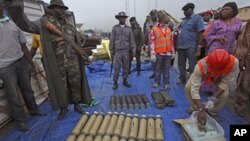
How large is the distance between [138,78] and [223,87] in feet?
11.7

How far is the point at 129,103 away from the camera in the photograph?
14.4 feet

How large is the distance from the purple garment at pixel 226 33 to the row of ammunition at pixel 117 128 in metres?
1.78

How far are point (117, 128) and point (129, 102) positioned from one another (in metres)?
1.28

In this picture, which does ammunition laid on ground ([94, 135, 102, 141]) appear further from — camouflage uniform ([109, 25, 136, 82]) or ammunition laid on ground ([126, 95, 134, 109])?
camouflage uniform ([109, 25, 136, 82])

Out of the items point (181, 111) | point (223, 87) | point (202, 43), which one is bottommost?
point (181, 111)

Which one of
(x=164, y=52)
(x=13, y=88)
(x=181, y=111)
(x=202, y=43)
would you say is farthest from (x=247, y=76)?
(x=13, y=88)

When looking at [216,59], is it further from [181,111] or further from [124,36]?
[124,36]

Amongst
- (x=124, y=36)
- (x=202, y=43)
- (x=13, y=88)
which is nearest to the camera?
(x=13, y=88)

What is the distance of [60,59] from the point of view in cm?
371

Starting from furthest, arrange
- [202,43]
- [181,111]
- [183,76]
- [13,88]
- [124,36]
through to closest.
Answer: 1. [183,76]
2. [124,36]
3. [202,43]
4. [181,111]
5. [13,88]

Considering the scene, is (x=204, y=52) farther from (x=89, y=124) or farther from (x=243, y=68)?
(x=89, y=124)

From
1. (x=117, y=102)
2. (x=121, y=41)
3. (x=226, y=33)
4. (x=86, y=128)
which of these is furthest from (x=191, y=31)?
(x=86, y=128)

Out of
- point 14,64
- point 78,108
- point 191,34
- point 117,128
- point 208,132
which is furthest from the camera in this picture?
point 191,34

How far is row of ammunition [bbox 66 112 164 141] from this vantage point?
118 inches
